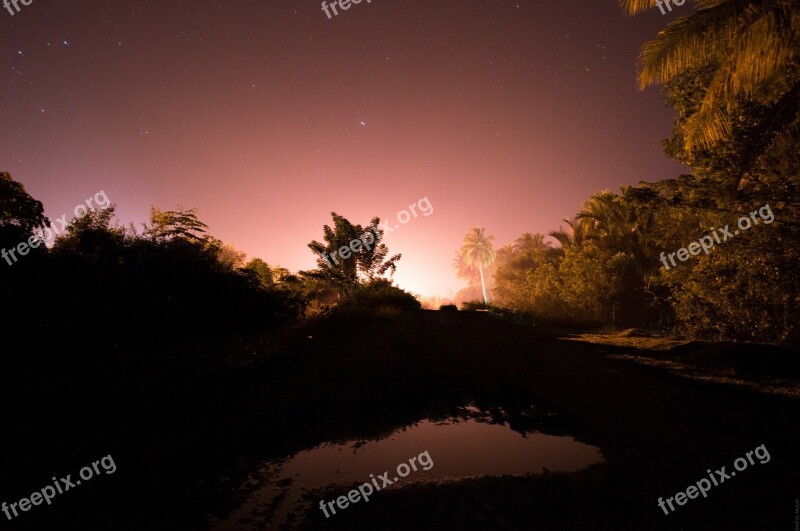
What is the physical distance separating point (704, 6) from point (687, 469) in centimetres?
691

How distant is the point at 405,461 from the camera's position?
10.3 ft

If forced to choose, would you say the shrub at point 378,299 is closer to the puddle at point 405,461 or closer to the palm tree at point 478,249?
the puddle at point 405,461

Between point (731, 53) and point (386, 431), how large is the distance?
23.9ft

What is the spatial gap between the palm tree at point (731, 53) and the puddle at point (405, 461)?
583 cm

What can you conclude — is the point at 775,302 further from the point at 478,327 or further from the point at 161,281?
the point at 161,281

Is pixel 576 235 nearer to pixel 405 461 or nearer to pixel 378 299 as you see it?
pixel 378 299

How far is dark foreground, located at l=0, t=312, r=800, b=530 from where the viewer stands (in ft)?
7.59

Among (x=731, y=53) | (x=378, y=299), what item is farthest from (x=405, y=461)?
(x=378, y=299)

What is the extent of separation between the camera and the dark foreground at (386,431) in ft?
7.59

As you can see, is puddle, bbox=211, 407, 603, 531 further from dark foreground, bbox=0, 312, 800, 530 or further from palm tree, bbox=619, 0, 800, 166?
palm tree, bbox=619, 0, 800, 166

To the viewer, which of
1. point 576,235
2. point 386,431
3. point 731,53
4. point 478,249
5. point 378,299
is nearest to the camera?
point 386,431

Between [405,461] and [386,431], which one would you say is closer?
[405,461]

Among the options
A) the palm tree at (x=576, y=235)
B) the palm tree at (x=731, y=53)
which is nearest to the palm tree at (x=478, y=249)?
the palm tree at (x=576, y=235)

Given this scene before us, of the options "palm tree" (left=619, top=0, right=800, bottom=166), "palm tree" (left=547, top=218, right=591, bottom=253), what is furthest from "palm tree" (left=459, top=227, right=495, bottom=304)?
"palm tree" (left=619, top=0, right=800, bottom=166)
